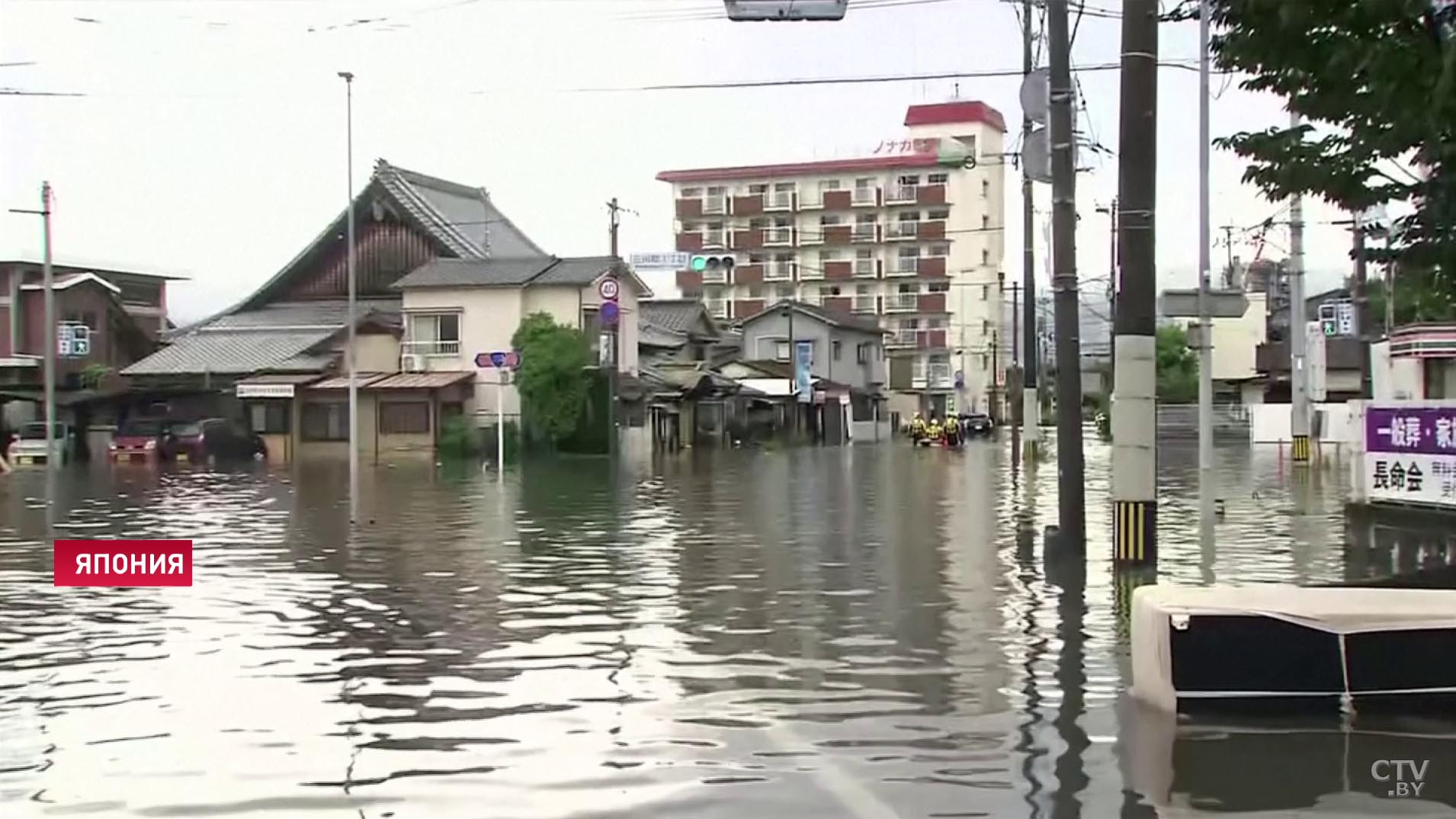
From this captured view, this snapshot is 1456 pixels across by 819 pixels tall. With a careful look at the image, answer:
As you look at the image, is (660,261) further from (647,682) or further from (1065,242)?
(647,682)

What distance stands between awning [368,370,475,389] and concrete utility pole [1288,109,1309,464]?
27.8 meters

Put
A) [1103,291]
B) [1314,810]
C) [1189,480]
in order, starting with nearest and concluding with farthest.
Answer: [1314,810]
[1189,480]
[1103,291]

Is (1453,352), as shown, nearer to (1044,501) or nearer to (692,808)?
(1044,501)

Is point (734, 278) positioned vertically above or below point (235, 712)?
above

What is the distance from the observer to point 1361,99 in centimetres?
1142

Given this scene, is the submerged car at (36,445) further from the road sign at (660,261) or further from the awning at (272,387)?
the road sign at (660,261)

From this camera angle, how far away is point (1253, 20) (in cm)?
1138

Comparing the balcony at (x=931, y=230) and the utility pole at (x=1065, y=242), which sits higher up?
the balcony at (x=931, y=230)

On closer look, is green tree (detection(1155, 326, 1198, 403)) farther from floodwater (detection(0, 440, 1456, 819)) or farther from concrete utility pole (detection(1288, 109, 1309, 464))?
floodwater (detection(0, 440, 1456, 819))

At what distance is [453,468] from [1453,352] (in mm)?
25129

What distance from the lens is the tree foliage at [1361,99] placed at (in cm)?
1034

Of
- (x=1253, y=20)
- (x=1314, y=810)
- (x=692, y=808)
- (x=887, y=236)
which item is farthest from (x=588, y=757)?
(x=887, y=236)

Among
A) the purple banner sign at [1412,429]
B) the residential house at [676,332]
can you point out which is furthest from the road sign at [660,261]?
the purple banner sign at [1412,429]

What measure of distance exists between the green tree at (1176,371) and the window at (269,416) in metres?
40.1
